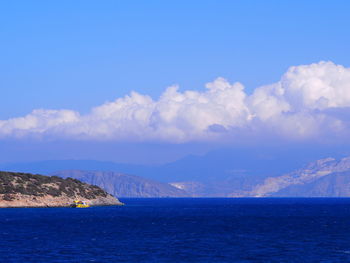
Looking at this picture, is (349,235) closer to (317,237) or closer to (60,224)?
(317,237)

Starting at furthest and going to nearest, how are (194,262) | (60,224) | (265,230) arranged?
(60,224) → (265,230) → (194,262)

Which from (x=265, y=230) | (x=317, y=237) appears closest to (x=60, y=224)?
(x=265, y=230)

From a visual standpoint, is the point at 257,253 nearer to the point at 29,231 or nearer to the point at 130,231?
the point at 130,231

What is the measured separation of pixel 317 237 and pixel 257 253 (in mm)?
30396

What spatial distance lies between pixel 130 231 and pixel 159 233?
785cm

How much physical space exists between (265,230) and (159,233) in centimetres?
2433

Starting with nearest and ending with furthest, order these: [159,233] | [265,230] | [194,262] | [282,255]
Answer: [194,262], [282,255], [159,233], [265,230]

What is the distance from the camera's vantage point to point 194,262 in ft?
278

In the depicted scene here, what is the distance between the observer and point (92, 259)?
86.9m

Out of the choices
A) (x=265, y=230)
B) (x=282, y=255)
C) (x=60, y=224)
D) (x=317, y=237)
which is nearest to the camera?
(x=282, y=255)

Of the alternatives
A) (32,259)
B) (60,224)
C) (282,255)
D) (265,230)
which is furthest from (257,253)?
(60,224)

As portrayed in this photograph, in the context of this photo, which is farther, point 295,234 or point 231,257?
point 295,234

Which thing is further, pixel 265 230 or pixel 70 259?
pixel 265 230

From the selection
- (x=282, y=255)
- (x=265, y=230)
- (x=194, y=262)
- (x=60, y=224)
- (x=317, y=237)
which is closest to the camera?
A: (x=194, y=262)
